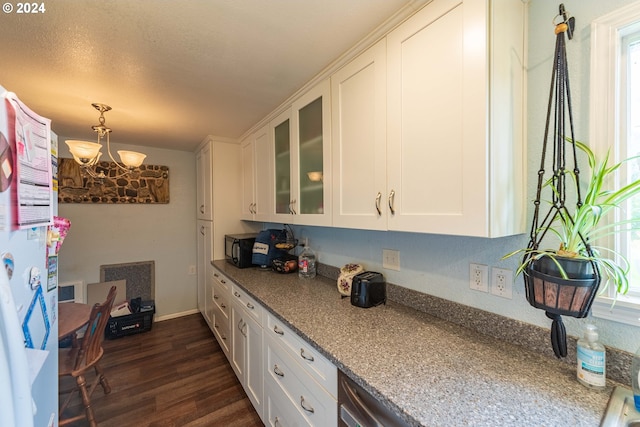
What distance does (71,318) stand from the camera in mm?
1831

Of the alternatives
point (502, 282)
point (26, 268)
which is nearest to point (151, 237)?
point (26, 268)

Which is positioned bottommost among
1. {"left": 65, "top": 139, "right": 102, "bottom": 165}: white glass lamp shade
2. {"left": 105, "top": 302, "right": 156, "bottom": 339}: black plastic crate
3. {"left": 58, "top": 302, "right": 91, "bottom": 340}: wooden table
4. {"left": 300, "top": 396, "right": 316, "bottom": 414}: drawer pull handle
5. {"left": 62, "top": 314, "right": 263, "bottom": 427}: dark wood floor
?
{"left": 62, "top": 314, "right": 263, "bottom": 427}: dark wood floor

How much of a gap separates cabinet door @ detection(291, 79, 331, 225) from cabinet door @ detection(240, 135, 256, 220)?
2.79 ft

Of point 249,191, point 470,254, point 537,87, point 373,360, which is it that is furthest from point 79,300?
point 537,87

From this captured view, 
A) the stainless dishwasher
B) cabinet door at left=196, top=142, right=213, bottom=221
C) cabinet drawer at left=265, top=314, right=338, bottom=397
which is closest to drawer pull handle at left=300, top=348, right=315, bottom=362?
cabinet drawer at left=265, top=314, right=338, bottom=397

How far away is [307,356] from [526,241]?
101 cm

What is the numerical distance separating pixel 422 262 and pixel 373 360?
612 millimetres

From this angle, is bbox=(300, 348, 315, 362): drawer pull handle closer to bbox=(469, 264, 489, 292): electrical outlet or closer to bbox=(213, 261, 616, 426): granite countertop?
bbox=(213, 261, 616, 426): granite countertop

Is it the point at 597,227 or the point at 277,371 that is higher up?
the point at 597,227

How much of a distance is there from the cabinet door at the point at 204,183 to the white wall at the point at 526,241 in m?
2.15

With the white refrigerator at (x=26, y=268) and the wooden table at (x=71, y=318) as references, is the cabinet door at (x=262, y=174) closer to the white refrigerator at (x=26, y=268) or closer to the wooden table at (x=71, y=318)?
the white refrigerator at (x=26, y=268)

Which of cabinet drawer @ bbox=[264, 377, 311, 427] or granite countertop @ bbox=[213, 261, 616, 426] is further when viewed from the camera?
cabinet drawer @ bbox=[264, 377, 311, 427]

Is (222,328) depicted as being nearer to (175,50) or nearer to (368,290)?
(368,290)

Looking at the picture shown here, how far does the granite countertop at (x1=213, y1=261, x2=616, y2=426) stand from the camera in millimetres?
673
